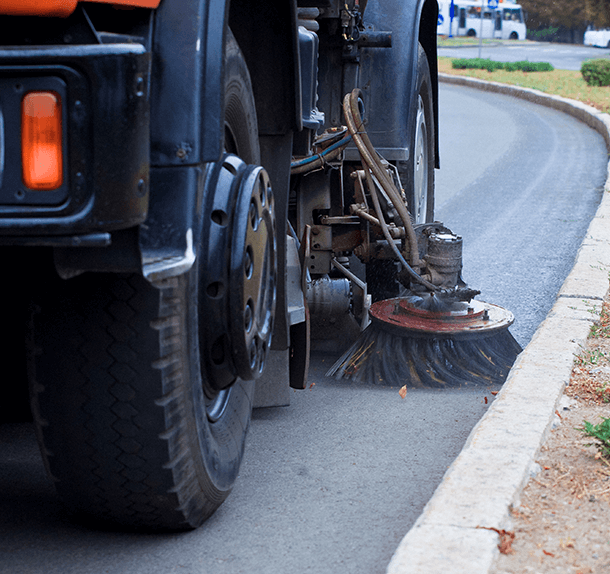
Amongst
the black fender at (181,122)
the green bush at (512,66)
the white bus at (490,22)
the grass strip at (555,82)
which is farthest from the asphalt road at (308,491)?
the white bus at (490,22)

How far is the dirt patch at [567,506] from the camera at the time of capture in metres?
1.77

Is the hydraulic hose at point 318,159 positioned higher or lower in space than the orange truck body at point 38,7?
lower

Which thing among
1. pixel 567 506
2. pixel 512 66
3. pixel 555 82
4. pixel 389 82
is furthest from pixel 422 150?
pixel 512 66

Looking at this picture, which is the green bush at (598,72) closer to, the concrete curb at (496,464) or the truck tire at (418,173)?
the truck tire at (418,173)

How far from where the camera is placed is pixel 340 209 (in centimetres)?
343

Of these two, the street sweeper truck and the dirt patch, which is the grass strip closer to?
the dirt patch

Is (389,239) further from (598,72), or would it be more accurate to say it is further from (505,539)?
(598,72)

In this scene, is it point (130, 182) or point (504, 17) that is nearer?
point (130, 182)

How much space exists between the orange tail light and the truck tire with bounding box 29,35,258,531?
1.06 feet

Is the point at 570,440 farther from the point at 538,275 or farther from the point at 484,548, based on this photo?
the point at 538,275

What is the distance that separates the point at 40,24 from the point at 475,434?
4.82 feet

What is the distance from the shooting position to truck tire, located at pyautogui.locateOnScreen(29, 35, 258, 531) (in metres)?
1.69

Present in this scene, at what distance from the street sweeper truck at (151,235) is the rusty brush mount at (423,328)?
442mm

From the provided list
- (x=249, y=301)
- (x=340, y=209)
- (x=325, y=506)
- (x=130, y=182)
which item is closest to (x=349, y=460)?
(x=325, y=506)
